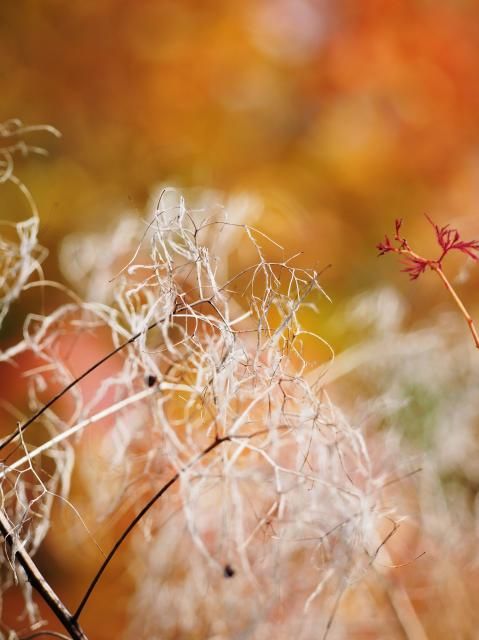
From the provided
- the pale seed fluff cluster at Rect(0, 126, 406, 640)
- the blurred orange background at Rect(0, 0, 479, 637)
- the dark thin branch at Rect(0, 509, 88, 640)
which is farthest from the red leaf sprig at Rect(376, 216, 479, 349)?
the blurred orange background at Rect(0, 0, 479, 637)

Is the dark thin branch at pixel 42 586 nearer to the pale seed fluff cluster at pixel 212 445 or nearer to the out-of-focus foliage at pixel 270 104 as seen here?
the pale seed fluff cluster at pixel 212 445

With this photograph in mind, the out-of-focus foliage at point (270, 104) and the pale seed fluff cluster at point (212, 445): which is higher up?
the out-of-focus foliage at point (270, 104)

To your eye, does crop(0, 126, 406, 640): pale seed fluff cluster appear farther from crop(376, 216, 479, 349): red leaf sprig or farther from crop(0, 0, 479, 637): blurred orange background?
crop(0, 0, 479, 637): blurred orange background

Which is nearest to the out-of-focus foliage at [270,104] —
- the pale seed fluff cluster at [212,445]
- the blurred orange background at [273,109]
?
the blurred orange background at [273,109]

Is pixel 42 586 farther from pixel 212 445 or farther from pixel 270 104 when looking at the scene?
pixel 270 104

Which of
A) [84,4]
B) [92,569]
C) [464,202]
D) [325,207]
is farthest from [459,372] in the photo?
[84,4]

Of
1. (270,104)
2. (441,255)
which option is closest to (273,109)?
(270,104)
